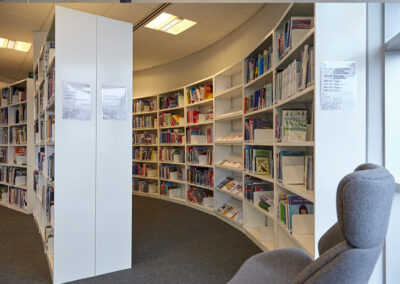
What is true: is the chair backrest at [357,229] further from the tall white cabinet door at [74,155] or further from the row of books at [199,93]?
the row of books at [199,93]

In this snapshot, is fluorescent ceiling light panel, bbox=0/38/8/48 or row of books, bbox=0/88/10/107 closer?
fluorescent ceiling light panel, bbox=0/38/8/48

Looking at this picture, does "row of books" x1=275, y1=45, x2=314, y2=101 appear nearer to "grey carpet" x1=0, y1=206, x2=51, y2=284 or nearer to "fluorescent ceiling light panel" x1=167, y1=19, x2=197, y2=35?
"fluorescent ceiling light panel" x1=167, y1=19, x2=197, y2=35

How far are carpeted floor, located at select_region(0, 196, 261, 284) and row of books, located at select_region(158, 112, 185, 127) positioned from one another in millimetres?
1802

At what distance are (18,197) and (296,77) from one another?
5.06 meters

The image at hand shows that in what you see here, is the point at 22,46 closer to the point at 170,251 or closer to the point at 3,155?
the point at 3,155

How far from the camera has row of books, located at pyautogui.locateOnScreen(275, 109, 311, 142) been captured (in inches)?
82.7

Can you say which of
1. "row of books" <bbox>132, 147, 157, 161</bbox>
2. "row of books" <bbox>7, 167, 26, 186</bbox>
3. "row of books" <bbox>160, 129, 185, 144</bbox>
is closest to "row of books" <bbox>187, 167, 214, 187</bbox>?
"row of books" <bbox>160, 129, 185, 144</bbox>

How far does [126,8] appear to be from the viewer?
381 cm

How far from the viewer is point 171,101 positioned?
546 centimetres

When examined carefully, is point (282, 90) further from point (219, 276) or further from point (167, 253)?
point (167, 253)

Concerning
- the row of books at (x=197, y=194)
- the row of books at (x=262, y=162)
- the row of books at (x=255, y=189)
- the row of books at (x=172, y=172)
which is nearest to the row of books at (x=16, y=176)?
the row of books at (x=172, y=172)

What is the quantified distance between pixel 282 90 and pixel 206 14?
2.12 meters

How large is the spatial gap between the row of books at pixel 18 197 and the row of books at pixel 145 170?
7.28ft

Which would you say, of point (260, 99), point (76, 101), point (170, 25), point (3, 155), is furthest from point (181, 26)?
point (3, 155)
